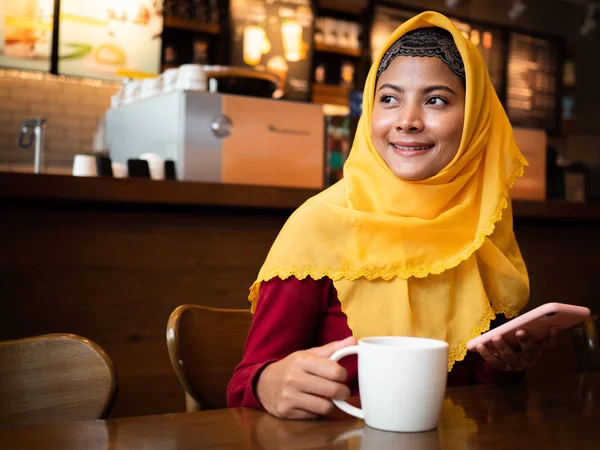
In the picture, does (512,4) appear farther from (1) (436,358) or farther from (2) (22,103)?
(1) (436,358)

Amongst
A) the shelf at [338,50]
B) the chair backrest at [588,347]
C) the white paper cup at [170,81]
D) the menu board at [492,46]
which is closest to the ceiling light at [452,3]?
the menu board at [492,46]

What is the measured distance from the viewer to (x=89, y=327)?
2.04 metres

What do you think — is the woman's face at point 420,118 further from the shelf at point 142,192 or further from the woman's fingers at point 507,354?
the shelf at point 142,192

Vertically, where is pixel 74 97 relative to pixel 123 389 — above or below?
above

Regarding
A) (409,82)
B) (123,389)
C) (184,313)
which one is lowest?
Answer: (123,389)

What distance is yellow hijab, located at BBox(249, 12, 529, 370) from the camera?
118 centimetres

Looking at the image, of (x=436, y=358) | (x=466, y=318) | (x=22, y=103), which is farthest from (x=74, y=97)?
Answer: (x=436, y=358)

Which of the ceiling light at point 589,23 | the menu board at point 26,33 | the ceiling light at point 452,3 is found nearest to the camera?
the menu board at point 26,33

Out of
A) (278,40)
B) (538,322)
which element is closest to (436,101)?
(538,322)

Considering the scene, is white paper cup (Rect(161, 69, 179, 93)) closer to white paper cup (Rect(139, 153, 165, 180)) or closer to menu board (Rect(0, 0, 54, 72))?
white paper cup (Rect(139, 153, 165, 180))

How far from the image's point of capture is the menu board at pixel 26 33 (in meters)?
4.05

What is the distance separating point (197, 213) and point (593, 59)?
5.03 m

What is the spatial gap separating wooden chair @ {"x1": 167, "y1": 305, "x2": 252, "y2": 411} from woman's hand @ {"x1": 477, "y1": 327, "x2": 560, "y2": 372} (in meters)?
0.48

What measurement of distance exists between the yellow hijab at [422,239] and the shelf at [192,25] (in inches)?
133
